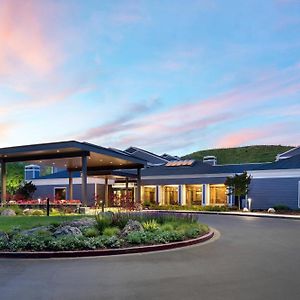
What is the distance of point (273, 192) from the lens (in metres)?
35.2

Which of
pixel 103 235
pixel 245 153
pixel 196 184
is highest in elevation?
pixel 245 153

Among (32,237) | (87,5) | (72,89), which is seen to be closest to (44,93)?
(72,89)

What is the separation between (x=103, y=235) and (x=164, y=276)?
452cm

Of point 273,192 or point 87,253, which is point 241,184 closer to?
point 273,192

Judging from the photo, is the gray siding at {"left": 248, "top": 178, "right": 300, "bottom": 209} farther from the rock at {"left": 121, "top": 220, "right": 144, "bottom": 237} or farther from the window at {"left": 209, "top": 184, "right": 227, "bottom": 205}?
the rock at {"left": 121, "top": 220, "right": 144, "bottom": 237}

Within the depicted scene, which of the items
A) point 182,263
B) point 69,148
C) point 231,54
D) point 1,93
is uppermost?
point 231,54

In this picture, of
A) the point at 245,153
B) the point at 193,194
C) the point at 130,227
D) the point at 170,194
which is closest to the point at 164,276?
the point at 130,227

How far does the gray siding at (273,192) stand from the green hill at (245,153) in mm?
66717

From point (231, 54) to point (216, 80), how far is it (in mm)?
3650

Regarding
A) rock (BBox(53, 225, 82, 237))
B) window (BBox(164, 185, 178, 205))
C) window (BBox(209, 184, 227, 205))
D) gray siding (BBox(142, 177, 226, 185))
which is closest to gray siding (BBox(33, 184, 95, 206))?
gray siding (BBox(142, 177, 226, 185))

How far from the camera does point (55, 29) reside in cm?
1596

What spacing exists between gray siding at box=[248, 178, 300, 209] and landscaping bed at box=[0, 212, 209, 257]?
21.3 meters

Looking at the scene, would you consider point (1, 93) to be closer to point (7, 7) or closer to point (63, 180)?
point (7, 7)

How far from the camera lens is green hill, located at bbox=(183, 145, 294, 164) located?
104 m
